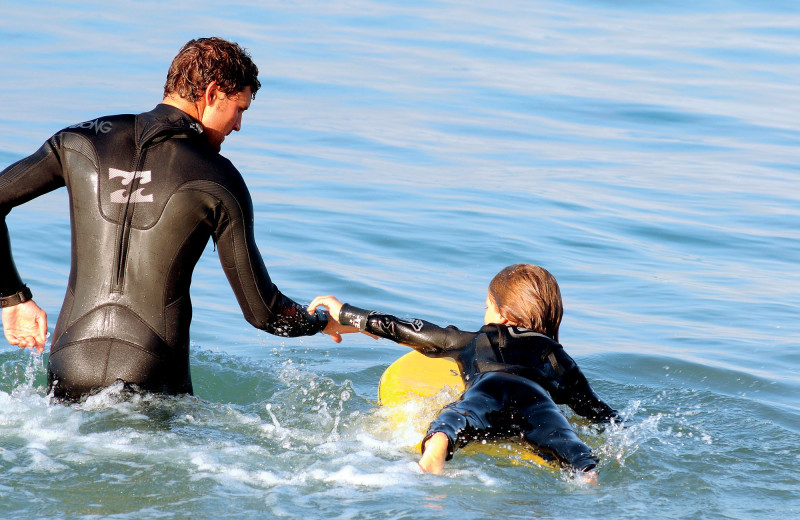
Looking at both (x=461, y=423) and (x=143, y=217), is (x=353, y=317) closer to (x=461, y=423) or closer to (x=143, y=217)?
(x=461, y=423)

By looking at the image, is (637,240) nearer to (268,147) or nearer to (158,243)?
(268,147)

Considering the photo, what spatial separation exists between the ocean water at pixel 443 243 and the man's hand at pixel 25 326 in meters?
0.27

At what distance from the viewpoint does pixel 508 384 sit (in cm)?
503

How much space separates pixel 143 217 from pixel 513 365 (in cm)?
187

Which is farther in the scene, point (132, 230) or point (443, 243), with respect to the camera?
point (443, 243)

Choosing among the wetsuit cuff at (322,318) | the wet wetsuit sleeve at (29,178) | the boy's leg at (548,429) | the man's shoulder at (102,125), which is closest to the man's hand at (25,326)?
the wet wetsuit sleeve at (29,178)

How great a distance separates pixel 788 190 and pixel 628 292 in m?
4.31

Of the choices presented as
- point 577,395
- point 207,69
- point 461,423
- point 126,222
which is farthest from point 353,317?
point 207,69

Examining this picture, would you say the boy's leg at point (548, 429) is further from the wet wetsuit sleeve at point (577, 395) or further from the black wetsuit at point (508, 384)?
the wet wetsuit sleeve at point (577, 395)

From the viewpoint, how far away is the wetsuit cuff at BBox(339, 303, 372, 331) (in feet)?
17.4

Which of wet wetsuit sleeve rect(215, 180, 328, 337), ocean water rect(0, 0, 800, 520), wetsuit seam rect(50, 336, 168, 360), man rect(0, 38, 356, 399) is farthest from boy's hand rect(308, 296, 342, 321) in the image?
wetsuit seam rect(50, 336, 168, 360)

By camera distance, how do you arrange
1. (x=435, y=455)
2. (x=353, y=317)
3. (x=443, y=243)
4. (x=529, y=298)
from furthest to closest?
(x=443, y=243)
(x=529, y=298)
(x=353, y=317)
(x=435, y=455)

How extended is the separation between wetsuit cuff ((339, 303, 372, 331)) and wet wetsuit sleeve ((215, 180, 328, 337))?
358 mm

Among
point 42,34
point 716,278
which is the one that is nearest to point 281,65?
A: point 42,34
